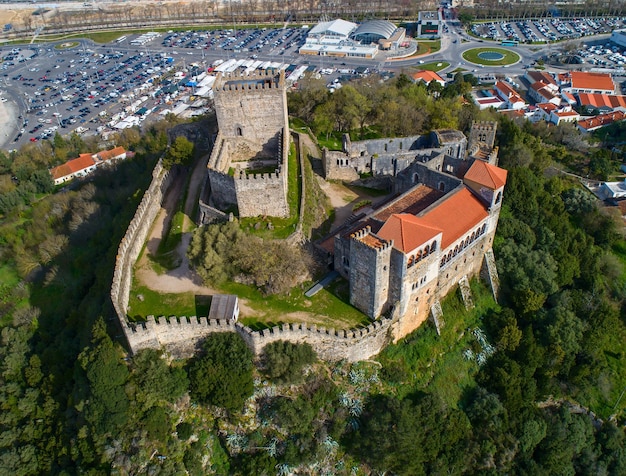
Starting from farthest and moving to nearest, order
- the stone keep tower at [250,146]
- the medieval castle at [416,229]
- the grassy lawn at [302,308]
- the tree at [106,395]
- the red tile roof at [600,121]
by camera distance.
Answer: the red tile roof at [600,121] → the stone keep tower at [250,146] → the grassy lawn at [302,308] → the medieval castle at [416,229] → the tree at [106,395]

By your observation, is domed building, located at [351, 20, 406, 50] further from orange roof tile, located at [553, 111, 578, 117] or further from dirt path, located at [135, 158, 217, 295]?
dirt path, located at [135, 158, 217, 295]

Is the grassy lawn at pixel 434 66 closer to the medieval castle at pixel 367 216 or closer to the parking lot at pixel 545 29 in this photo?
the parking lot at pixel 545 29

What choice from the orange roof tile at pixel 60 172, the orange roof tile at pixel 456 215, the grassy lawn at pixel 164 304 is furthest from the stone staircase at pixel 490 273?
the orange roof tile at pixel 60 172

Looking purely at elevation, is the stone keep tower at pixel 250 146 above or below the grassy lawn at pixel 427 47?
above

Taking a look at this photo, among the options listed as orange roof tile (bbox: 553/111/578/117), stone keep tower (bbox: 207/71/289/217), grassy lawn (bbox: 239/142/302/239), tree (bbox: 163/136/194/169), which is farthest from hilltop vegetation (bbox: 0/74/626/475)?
orange roof tile (bbox: 553/111/578/117)

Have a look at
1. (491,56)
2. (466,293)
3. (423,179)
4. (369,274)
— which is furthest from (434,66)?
(369,274)

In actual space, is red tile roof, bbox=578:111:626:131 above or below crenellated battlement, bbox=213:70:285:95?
below

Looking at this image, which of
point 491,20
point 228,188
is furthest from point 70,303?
point 491,20
